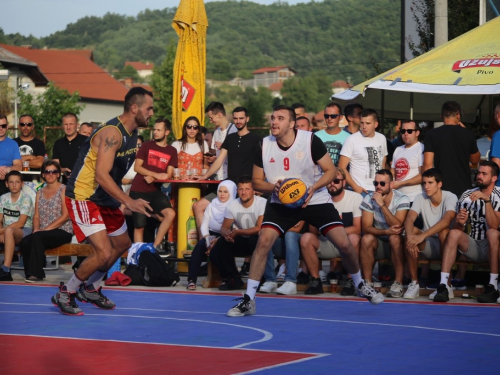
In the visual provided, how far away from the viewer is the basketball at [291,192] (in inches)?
377

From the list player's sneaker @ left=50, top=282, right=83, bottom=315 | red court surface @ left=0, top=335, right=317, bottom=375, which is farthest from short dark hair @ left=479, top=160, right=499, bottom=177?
player's sneaker @ left=50, top=282, right=83, bottom=315

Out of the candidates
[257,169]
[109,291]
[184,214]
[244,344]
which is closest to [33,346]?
[244,344]

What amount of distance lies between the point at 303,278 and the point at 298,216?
2.37 m

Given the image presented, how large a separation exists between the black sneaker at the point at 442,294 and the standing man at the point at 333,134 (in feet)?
9.12

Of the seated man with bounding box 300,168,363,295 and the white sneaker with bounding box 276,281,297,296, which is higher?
the seated man with bounding box 300,168,363,295

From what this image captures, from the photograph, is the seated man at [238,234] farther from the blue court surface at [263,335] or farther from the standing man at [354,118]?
the standing man at [354,118]

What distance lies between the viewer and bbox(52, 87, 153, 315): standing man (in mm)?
9453

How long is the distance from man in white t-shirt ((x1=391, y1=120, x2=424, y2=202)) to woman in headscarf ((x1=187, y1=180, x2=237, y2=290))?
7.43 ft

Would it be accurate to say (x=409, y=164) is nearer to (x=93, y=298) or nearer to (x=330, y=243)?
(x=330, y=243)

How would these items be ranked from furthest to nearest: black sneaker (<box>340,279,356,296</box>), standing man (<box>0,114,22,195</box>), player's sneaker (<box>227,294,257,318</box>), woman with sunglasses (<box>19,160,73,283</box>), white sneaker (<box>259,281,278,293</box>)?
standing man (<box>0,114,22,195</box>) < woman with sunglasses (<box>19,160,73,283</box>) < white sneaker (<box>259,281,278,293</box>) < black sneaker (<box>340,279,356,296</box>) < player's sneaker (<box>227,294,257,318</box>)

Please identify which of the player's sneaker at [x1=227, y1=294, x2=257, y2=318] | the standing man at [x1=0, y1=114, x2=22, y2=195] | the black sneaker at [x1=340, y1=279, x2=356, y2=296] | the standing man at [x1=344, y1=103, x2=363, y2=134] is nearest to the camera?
the player's sneaker at [x1=227, y1=294, x2=257, y2=318]

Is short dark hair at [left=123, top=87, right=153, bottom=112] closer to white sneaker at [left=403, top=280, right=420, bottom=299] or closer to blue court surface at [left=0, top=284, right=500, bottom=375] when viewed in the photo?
blue court surface at [left=0, top=284, right=500, bottom=375]

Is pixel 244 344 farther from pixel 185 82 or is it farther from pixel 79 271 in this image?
pixel 185 82

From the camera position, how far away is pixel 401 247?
11.3m
